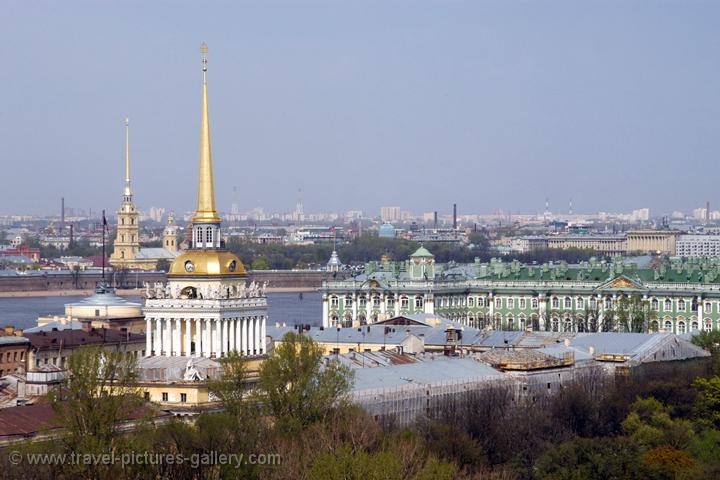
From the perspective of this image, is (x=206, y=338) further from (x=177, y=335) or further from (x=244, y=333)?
(x=244, y=333)

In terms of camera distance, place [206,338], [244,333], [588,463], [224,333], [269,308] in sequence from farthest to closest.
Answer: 1. [269,308]
2. [244,333]
3. [224,333]
4. [206,338]
5. [588,463]

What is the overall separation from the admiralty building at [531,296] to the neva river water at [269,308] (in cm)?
318

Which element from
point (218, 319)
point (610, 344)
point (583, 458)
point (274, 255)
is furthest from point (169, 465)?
point (274, 255)

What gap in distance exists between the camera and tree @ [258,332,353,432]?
34562 millimetres

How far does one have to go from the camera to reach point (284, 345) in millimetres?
36625

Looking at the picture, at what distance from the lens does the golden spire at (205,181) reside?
147 feet

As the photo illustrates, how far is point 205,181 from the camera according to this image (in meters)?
45.9

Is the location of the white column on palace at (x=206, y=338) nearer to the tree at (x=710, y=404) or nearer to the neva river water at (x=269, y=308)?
the tree at (x=710, y=404)

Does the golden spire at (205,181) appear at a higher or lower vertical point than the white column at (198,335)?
higher

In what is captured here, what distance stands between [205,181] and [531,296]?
3567 cm

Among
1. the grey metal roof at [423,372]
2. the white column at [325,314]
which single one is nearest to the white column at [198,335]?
the grey metal roof at [423,372]

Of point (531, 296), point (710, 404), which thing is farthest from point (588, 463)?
point (531, 296)

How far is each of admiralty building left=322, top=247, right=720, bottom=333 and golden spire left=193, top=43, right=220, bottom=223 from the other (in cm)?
2826

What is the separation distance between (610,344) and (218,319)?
53.9 ft
